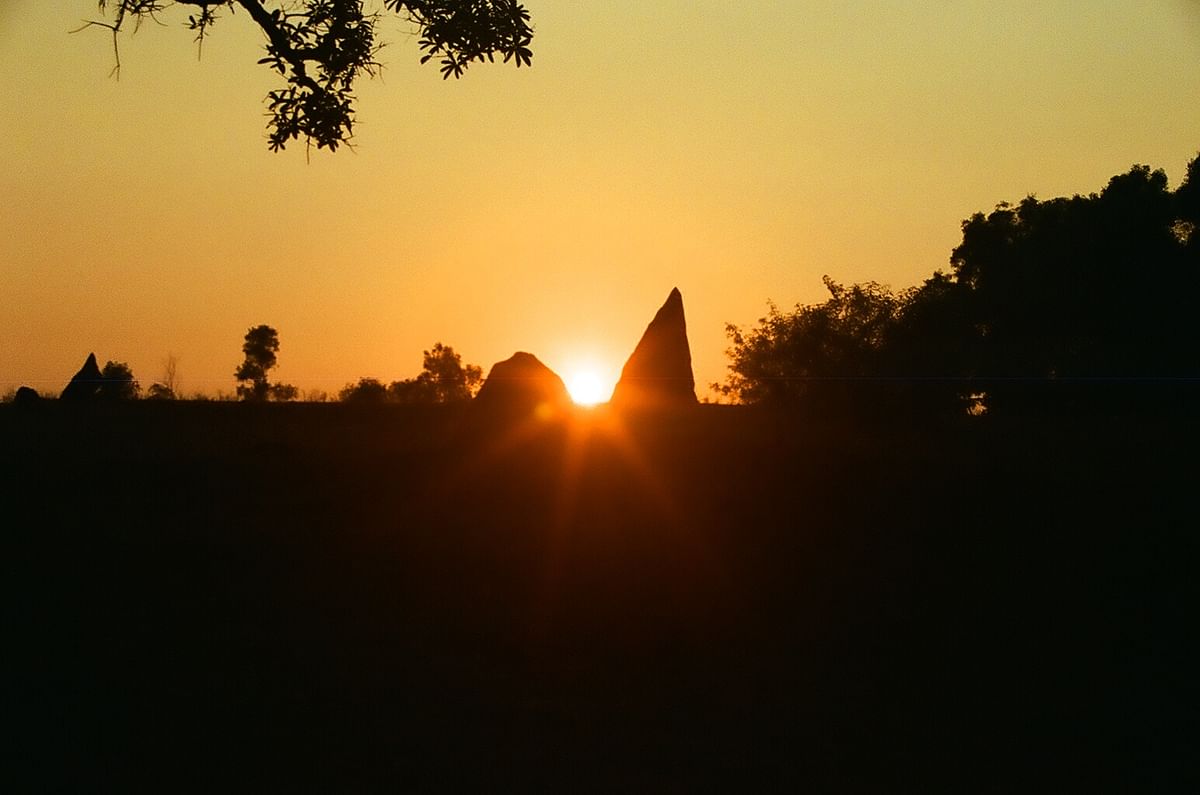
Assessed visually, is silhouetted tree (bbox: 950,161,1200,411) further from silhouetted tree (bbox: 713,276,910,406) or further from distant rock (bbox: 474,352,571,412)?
distant rock (bbox: 474,352,571,412)

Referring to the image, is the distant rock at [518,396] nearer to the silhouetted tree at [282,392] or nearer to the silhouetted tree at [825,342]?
the silhouetted tree at [282,392]

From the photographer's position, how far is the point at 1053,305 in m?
50.4

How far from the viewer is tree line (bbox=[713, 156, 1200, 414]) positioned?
45.4m

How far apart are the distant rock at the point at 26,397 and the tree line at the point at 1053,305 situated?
19.8m

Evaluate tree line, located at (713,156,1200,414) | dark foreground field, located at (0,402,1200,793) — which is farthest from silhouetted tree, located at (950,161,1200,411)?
dark foreground field, located at (0,402,1200,793)

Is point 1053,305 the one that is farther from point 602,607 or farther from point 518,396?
point 602,607

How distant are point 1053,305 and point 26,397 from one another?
39.6 metres

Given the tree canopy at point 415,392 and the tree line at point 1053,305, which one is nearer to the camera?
the tree canopy at point 415,392

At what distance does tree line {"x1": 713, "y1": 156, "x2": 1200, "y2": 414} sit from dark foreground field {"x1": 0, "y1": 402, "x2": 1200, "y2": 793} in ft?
54.6

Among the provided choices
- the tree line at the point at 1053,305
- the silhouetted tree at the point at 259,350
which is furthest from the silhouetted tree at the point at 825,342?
the silhouetted tree at the point at 259,350

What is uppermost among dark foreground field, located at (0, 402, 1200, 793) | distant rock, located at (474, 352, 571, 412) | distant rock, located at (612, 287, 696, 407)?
distant rock, located at (612, 287, 696, 407)

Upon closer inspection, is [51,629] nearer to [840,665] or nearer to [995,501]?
[840,665]

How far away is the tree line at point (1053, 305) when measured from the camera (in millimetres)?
45375

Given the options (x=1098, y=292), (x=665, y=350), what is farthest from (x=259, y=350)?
(x=1098, y=292)
